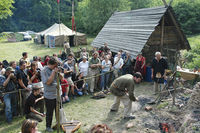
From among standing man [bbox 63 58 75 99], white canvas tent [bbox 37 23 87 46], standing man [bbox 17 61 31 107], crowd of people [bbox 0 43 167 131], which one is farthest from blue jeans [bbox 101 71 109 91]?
white canvas tent [bbox 37 23 87 46]

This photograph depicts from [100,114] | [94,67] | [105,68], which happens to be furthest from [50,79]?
[105,68]

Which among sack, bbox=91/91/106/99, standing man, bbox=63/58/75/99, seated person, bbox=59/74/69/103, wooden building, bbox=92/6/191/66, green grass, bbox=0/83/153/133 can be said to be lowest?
green grass, bbox=0/83/153/133

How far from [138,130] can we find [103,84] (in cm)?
400

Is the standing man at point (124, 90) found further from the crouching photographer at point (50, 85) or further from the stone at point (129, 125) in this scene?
the crouching photographer at point (50, 85)

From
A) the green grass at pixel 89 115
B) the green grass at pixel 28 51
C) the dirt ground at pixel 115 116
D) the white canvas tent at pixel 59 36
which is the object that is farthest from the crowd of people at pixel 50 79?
the white canvas tent at pixel 59 36

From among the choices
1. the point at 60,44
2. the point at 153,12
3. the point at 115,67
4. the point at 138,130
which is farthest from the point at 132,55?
the point at 60,44

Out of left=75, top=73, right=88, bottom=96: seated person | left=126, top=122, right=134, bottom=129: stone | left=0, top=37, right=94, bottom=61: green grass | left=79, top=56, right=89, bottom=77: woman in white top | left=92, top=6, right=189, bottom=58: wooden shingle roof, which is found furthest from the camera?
left=0, top=37, right=94, bottom=61: green grass

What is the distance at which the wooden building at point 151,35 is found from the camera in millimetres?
10568

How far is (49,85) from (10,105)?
2276mm

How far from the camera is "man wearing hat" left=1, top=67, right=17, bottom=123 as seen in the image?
247 inches

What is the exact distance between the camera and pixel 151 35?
1155 centimetres

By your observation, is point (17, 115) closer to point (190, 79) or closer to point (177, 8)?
Result: point (190, 79)

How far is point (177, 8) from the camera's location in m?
31.7

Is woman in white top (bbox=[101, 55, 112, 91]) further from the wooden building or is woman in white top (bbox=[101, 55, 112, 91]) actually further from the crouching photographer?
the crouching photographer
